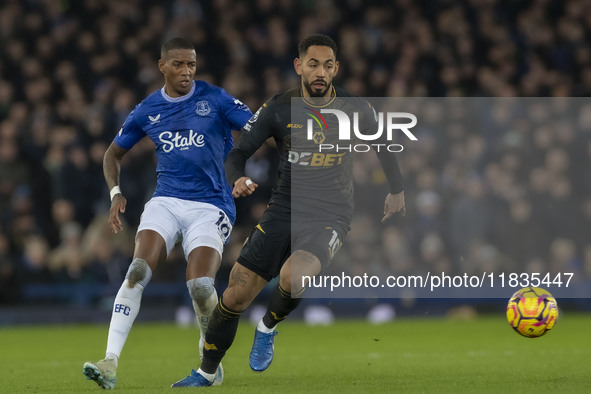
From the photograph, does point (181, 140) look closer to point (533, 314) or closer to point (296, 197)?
point (296, 197)

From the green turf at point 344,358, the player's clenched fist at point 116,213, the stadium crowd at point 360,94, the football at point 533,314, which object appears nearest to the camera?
the green turf at point 344,358

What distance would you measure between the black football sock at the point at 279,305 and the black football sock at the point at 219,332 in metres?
0.37

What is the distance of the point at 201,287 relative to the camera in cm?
802

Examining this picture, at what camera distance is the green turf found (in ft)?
25.3

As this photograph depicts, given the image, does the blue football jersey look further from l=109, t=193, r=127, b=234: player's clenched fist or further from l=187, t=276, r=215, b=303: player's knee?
l=187, t=276, r=215, b=303: player's knee

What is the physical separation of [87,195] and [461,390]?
945 cm

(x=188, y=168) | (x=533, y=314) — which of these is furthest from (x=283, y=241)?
(x=533, y=314)

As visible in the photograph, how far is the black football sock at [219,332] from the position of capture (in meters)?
7.57

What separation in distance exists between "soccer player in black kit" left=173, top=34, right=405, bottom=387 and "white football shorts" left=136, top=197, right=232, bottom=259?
0.65m

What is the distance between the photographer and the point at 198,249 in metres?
8.16

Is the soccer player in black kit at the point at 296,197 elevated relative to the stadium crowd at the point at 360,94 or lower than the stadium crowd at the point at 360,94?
Result: lower

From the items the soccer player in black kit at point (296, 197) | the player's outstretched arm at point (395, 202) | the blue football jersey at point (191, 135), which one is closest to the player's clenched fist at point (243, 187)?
the soccer player in black kit at point (296, 197)

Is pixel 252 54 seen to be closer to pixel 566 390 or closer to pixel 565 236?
pixel 565 236

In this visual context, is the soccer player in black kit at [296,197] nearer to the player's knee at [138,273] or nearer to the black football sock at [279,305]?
the black football sock at [279,305]
